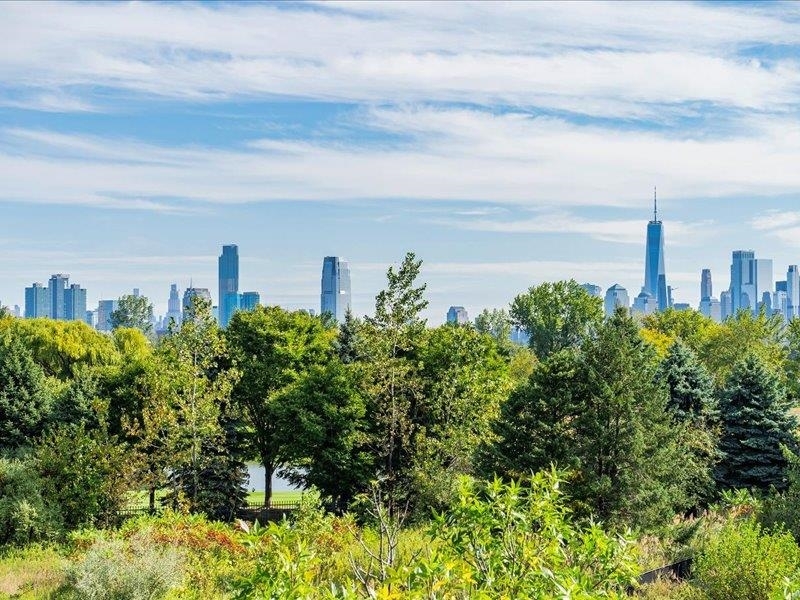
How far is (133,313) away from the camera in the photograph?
11344cm

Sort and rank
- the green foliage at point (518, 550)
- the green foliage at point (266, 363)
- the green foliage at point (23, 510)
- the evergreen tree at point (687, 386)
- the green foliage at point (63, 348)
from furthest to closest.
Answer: the green foliage at point (63, 348)
the green foliage at point (266, 363)
the evergreen tree at point (687, 386)
the green foliage at point (23, 510)
the green foliage at point (518, 550)

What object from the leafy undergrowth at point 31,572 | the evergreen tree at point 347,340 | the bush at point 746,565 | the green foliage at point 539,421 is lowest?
the leafy undergrowth at point 31,572

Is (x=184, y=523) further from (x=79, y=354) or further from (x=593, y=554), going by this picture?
(x=79, y=354)

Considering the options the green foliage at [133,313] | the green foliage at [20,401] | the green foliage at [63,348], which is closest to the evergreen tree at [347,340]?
the green foliage at [20,401]

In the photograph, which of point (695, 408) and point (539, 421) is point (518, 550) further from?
point (695, 408)

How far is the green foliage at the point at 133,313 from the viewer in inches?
4437

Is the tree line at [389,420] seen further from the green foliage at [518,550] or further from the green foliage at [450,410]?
the green foliage at [518,550]

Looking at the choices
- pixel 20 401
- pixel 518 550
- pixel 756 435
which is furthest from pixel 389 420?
pixel 518 550

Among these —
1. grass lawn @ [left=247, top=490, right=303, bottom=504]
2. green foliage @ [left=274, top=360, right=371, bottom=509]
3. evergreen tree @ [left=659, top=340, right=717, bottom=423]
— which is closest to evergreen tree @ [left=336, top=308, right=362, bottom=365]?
green foliage @ [left=274, top=360, right=371, bottom=509]

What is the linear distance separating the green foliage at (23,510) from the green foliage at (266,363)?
10.8 m

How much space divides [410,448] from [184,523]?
9.93m

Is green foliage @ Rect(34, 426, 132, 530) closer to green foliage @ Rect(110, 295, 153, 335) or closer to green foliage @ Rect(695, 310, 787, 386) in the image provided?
green foliage @ Rect(695, 310, 787, 386)

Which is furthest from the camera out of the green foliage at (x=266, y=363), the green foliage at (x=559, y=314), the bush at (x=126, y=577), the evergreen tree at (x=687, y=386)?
the green foliage at (x=559, y=314)

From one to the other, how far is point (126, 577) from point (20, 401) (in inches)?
857
